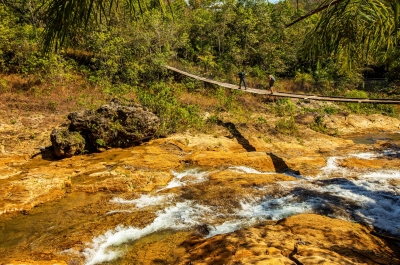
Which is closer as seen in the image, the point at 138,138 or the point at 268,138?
the point at 138,138

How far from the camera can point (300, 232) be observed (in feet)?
13.6

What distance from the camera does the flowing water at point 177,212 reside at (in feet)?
14.0

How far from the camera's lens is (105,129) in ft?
29.3

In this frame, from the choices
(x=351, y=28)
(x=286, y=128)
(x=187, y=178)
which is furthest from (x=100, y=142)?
(x=351, y=28)

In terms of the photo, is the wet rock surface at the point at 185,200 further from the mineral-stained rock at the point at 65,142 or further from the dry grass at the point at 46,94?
the dry grass at the point at 46,94

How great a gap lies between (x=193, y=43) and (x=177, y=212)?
1792 cm

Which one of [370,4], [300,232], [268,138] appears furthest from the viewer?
[268,138]

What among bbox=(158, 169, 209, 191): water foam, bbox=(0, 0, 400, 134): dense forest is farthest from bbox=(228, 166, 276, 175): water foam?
bbox=(0, 0, 400, 134): dense forest

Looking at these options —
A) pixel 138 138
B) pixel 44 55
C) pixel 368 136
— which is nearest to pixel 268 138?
pixel 138 138

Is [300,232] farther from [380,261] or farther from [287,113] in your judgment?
[287,113]

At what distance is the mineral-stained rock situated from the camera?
7984 mm

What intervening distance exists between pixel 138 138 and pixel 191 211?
4.68 metres

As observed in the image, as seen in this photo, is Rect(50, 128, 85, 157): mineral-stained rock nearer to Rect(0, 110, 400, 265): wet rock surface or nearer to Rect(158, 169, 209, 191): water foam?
Rect(0, 110, 400, 265): wet rock surface

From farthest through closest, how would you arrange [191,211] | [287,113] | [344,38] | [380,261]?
1. [287,113]
2. [191,211]
3. [380,261]
4. [344,38]
